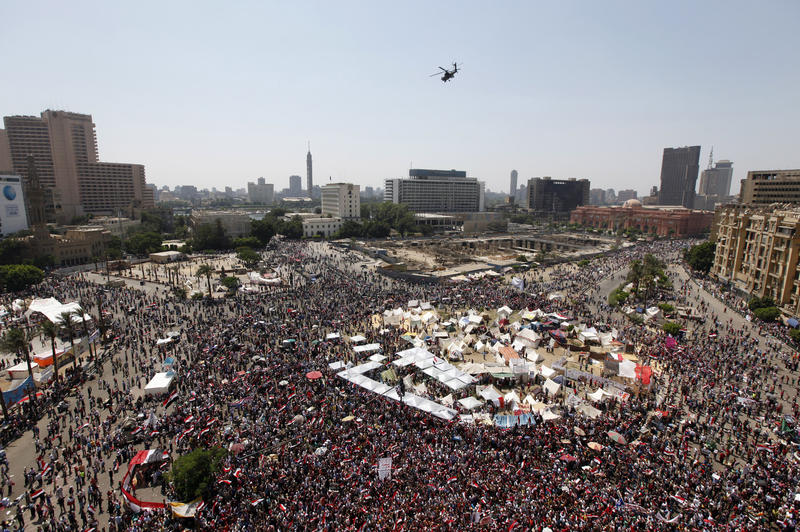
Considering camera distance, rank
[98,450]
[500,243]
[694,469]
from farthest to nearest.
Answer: [500,243] → [98,450] → [694,469]

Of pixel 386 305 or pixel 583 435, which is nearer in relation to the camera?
pixel 583 435

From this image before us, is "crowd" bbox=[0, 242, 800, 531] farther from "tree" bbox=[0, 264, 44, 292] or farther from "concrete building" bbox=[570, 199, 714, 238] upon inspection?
"concrete building" bbox=[570, 199, 714, 238]

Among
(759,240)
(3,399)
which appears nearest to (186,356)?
(3,399)

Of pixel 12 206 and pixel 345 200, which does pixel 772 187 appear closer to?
pixel 345 200

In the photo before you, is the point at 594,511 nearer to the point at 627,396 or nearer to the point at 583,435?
the point at 583,435

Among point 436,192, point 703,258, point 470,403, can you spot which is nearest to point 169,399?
point 470,403

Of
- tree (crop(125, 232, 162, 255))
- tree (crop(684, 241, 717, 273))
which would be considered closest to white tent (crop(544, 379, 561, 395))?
tree (crop(684, 241, 717, 273))
